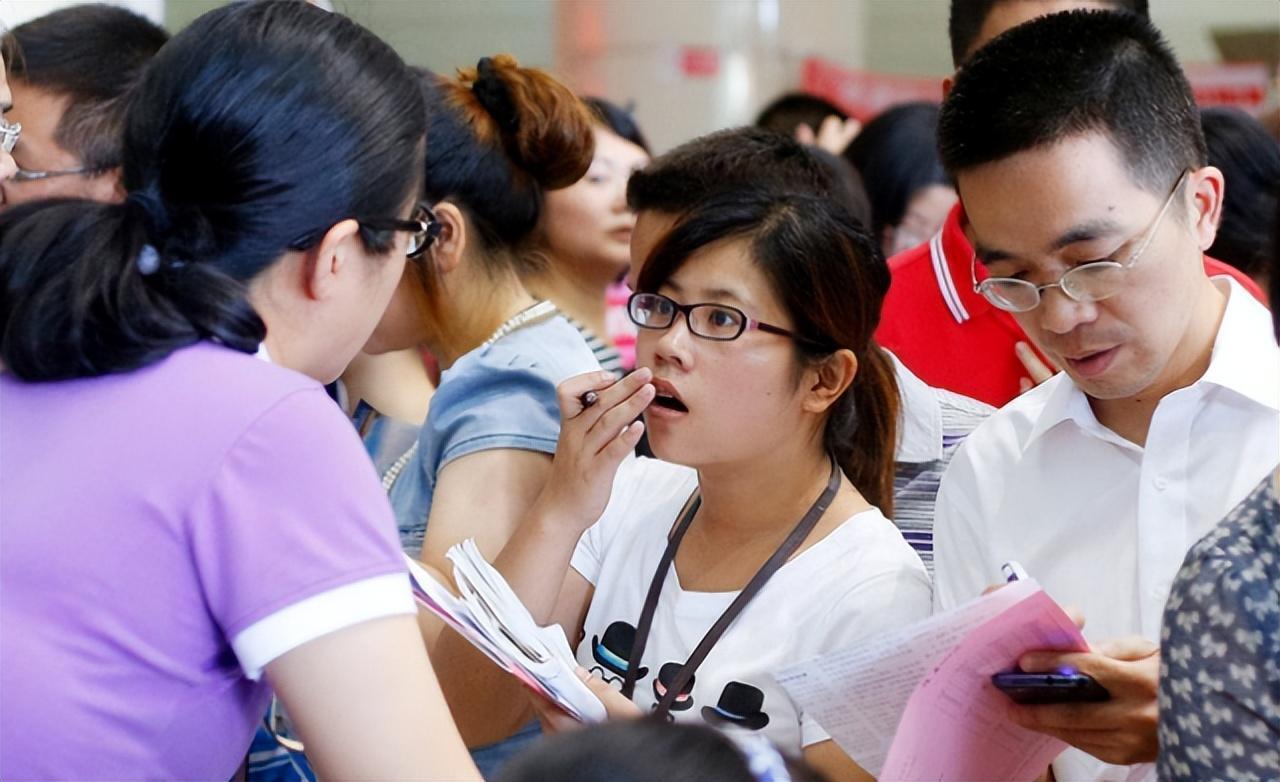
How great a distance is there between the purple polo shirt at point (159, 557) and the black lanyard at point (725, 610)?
625mm

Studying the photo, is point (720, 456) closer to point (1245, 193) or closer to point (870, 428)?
point (870, 428)

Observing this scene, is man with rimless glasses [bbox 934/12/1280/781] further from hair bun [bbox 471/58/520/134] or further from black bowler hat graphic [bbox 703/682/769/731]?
hair bun [bbox 471/58/520/134]

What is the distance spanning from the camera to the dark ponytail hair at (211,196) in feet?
3.76

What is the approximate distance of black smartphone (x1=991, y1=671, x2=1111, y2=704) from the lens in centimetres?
131

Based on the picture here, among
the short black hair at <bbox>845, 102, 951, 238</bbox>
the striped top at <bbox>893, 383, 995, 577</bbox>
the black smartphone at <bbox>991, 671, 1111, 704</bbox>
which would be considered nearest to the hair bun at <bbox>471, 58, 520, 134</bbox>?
the striped top at <bbox>893, 383, 995, 577</bbox>

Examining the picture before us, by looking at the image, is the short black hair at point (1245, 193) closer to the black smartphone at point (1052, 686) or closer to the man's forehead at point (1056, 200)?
the man's forehead at point (1056, 200)

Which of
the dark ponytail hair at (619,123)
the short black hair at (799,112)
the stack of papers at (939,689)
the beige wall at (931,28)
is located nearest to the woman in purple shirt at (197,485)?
the stack of papers at (939,689)

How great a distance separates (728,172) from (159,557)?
1050mm

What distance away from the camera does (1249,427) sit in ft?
5.11

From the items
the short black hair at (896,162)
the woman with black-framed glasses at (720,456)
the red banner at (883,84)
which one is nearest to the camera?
the woman with black-framed glasses at (720,456)

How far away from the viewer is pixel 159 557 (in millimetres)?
1091

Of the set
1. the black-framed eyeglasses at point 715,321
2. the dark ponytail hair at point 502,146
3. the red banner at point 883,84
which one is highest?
the dark ponytail hair at point 502,146

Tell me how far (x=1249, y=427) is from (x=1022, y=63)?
0.50 metres

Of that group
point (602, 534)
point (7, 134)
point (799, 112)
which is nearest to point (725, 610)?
point (602, 534)
